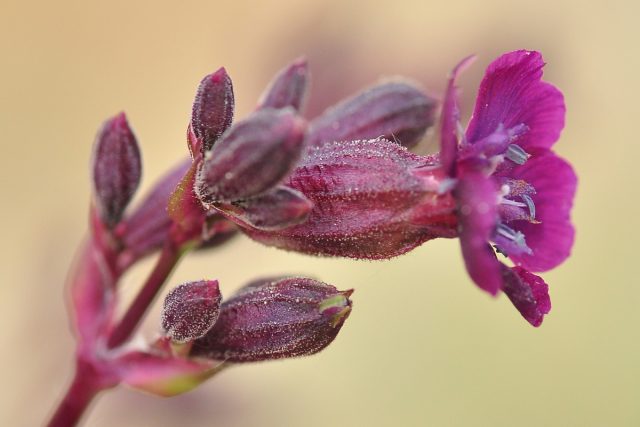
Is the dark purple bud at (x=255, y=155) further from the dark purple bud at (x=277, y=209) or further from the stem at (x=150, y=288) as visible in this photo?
the stem at (x=150, y=288)

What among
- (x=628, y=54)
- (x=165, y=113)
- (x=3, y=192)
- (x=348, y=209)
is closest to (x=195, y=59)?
(x=165, y=113)

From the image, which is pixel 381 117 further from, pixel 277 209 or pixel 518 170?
pixel 277 209

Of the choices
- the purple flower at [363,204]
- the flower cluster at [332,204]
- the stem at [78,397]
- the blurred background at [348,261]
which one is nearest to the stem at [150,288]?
the flower cluster at [332,204]

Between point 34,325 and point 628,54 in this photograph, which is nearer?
point 34,325

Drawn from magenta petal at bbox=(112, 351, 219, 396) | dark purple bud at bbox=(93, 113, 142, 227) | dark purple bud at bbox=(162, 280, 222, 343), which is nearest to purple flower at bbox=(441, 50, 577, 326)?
dark purple bud at bbox=(162, 280, 222, 343)

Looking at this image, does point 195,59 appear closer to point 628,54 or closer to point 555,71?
point 555,71

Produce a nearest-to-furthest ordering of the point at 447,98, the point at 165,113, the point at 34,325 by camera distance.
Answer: the point at 447,98 → the point at 34,325 → the point at 165,113
